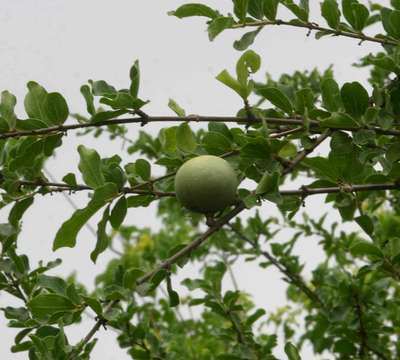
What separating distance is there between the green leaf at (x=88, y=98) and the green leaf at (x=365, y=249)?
91 centimetres

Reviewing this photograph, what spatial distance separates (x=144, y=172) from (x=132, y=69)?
0.35 meters

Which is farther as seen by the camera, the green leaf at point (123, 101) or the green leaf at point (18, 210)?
the green leaf at point (18, 210)

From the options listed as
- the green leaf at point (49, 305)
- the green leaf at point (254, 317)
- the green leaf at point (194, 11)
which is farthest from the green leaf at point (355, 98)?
the green leaf at point (254, 317)

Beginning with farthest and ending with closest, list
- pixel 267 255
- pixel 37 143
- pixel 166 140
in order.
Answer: pixel 267 255 → pixel 166 140 → pixel 37 143

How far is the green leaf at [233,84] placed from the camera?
5.87 feet

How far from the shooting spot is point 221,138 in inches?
76.8

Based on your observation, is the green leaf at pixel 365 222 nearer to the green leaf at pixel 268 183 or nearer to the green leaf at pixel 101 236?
the green leaf at pixel 268 183

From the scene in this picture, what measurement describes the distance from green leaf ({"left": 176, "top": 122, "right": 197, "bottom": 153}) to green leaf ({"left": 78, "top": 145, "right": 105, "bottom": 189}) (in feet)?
0.86

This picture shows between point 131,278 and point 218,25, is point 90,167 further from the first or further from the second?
point 218,25

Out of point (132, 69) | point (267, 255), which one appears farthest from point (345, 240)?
point (132, 69)

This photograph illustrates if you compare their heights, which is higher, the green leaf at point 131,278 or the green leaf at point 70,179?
the green leaf at point 70,179

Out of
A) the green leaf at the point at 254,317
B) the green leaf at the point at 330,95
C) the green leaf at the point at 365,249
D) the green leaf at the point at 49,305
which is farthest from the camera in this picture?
the green leaf at the point at 254,317

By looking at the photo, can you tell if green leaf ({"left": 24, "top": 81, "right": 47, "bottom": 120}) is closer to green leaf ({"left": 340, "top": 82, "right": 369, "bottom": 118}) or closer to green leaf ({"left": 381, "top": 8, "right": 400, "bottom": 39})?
green leaf ({"left": 340, "top": 82, "right": 369, "bottom": 118})

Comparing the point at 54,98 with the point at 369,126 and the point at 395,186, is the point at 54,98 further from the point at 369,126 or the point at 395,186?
the point at 395,186
